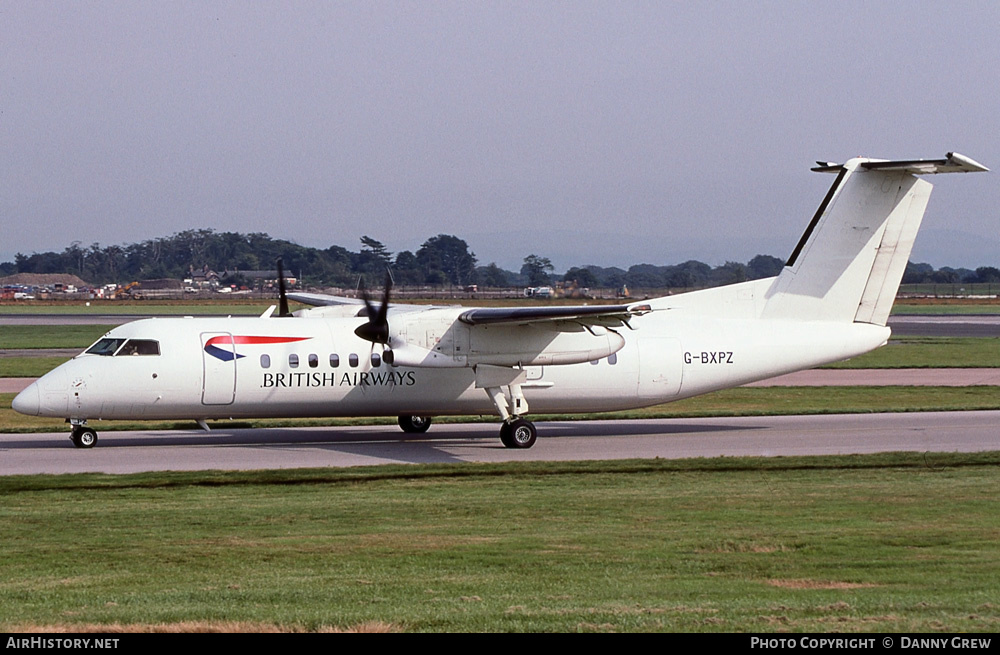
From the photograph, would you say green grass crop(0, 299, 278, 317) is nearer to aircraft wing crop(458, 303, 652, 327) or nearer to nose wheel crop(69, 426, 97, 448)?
nose wheel crop(69, 426, 97, 448)

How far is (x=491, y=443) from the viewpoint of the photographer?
2300 centimetres

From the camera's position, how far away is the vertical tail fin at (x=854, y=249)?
23.2 m

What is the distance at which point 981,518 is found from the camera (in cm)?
1352

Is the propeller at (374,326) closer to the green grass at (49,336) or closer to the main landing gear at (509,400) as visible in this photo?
the main landing gear at (509,400)

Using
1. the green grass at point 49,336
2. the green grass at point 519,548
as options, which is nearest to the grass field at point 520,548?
the green grass at point 519,548

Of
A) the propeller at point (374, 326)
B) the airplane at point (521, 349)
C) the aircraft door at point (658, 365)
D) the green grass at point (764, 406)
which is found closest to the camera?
the propeller at point (374, 326)

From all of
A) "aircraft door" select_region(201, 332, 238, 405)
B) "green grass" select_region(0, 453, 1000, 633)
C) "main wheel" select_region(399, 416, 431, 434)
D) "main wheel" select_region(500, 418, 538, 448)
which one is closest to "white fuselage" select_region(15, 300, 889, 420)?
"aircraft door" select_region(201, 332, 238, 405)

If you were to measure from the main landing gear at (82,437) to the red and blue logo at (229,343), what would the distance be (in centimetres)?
289

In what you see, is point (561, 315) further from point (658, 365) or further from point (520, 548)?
point (520, 548)

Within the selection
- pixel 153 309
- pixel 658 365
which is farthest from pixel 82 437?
pixel 153 309

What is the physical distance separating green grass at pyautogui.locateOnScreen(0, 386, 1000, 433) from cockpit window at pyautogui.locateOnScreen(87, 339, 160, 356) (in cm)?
439

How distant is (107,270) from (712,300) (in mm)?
190093
